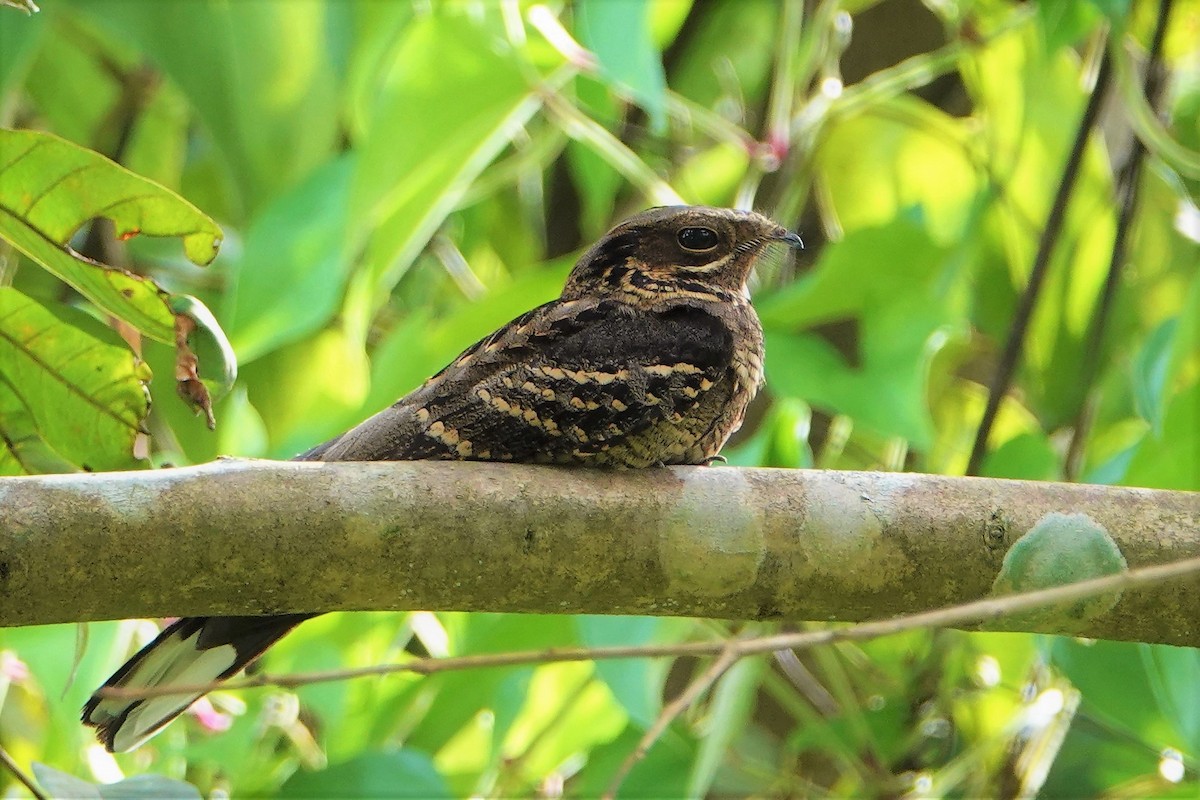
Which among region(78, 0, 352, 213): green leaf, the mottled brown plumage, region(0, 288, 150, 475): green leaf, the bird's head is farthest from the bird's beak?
region(0, 288, 150, 475): green leaf

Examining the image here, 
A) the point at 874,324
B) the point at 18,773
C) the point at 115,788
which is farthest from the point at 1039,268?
the point at 18,773

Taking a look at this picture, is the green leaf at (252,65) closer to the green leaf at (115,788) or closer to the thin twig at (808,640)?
the green leaf at (115,788)

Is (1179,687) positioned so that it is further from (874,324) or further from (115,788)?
(115,788)

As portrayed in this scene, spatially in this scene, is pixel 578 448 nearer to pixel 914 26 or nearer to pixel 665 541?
pixel 665 541

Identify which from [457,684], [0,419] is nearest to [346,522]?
[0,419]

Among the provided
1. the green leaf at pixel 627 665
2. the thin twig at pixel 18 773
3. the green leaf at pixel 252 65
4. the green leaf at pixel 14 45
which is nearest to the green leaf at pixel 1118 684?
the green leaf at pixel 627 665

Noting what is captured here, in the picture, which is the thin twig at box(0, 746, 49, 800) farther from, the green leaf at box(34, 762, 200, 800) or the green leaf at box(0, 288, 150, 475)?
the green leaf at box(0, 288, 150, 475)

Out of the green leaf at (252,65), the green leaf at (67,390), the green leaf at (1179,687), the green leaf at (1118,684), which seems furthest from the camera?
the green leaf at (252,65)
